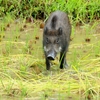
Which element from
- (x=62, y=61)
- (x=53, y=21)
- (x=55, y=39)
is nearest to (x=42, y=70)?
(x=62, y=61)

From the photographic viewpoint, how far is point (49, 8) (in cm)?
1152

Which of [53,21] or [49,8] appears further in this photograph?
[49,8]

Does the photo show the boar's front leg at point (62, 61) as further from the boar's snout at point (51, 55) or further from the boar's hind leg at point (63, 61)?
the boar's snout at point (51, 55)

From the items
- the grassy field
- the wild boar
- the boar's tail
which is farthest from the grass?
the boar's tail

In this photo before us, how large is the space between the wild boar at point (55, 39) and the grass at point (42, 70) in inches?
10.4

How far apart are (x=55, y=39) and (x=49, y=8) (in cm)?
374

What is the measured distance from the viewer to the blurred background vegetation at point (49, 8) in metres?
11.3

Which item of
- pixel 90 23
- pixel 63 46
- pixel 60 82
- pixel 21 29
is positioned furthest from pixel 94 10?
pixel 60 82

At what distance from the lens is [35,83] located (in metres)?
7.44

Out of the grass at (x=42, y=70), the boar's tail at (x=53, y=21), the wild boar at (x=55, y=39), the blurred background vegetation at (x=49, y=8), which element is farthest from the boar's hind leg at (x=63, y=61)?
the blurred background vegetation at (x=49, y=8)

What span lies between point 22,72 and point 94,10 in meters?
4.01

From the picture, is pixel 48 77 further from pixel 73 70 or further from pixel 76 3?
pixel 76 3

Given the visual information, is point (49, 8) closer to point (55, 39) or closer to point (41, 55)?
point (41, 55)

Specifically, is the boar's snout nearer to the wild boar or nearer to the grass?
the wild boar
